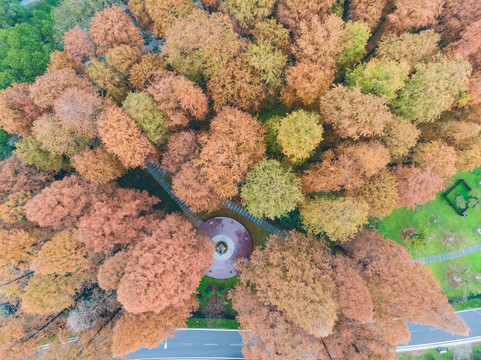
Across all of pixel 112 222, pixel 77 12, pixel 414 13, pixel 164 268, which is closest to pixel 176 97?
pixel 112 222

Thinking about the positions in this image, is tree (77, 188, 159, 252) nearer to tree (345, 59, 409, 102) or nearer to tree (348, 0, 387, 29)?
tree (345, 59, 409, 102)

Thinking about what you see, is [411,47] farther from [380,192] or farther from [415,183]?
[380,192]

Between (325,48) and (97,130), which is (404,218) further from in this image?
(97,130)

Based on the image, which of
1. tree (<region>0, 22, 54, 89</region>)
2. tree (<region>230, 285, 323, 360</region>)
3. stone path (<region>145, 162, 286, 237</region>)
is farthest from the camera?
stone path (<region>145, 162, 286, 237</region>)

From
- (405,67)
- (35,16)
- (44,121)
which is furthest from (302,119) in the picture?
(35,16)

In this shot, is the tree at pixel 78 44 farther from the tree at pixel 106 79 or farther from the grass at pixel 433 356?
the grass at pixel 433 356

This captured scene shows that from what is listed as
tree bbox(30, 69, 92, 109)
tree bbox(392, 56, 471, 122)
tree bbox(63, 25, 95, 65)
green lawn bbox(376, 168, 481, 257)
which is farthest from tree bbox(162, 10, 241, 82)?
green lawn bbox(376, 168, 481, 257)
